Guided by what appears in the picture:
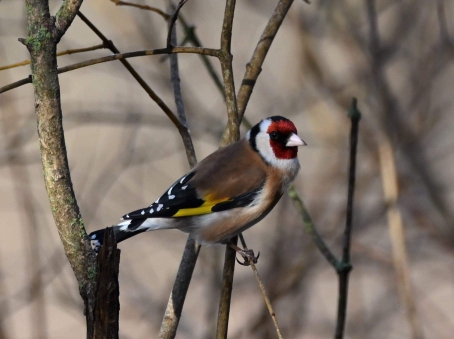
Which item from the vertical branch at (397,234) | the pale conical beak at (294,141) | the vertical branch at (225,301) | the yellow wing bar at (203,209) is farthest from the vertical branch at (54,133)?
the vertical branch at (397,234)

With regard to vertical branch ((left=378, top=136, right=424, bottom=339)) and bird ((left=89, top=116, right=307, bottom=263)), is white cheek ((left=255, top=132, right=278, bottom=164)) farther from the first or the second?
vertical branch ((left=378, top=136, right=424, bottom=339))

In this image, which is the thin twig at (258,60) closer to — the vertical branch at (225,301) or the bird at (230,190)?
the bird at (230,190)

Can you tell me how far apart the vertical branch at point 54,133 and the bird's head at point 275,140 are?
145 cm

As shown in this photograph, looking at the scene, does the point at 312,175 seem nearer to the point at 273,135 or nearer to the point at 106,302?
the point at 273,135

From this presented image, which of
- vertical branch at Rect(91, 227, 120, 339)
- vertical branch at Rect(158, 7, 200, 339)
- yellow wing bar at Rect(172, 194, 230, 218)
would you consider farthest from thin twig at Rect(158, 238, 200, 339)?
vertical branch at Rect(91, 227, 120, 339)

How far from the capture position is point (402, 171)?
14.0 feet

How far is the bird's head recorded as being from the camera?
2.88 meters

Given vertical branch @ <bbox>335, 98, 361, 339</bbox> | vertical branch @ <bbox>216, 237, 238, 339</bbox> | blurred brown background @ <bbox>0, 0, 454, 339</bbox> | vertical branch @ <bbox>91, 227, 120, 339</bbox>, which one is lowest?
vertical branch @ <bbox>91, 227, 120, 339</bbox>

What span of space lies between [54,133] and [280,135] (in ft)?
5.11

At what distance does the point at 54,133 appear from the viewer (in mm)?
1500

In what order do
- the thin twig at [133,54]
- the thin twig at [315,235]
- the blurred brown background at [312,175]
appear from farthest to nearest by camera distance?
1. the blurred brown background at [312,175]
2. the thin twig at [315,235]
3. the thin twig at [133,54]

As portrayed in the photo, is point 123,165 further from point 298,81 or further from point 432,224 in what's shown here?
point 432,224

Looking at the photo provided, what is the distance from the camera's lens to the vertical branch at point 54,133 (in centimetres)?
148

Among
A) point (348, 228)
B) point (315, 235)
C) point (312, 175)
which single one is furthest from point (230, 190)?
point (312, 175)
